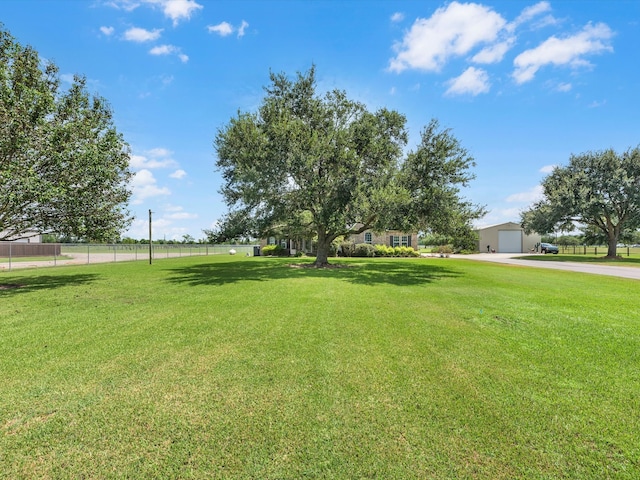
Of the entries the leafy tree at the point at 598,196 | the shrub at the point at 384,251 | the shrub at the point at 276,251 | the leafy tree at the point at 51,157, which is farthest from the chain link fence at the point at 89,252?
the leafy tree at the point at 598,196

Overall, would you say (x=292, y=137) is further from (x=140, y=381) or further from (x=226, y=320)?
(x=140, y=381)

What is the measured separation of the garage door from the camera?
43.3 metres

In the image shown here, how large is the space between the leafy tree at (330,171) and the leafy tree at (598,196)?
62.8 ft

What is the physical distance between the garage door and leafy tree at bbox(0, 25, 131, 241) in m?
45.4

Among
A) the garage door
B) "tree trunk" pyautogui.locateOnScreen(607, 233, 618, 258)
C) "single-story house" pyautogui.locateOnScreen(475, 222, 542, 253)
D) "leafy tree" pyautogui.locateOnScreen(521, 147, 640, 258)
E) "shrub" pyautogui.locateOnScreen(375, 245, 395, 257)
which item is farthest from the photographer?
the garage door

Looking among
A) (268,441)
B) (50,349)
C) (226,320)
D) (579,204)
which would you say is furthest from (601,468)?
(579,204)

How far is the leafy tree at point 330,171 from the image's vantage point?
1446 centimetres

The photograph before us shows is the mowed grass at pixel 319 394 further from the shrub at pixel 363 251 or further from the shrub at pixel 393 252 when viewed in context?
the shrub at pixel 393 252

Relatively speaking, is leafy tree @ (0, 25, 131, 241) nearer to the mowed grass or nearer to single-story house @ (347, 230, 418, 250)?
the mowed grass

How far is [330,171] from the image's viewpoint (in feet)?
52.4

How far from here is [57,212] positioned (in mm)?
10898

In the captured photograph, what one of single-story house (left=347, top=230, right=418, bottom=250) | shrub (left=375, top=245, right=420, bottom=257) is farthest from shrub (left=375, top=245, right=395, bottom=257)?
single-story house (left=347, top=230, right=418, bottom=250)

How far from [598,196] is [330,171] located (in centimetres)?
2820

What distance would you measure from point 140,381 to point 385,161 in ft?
50.5
